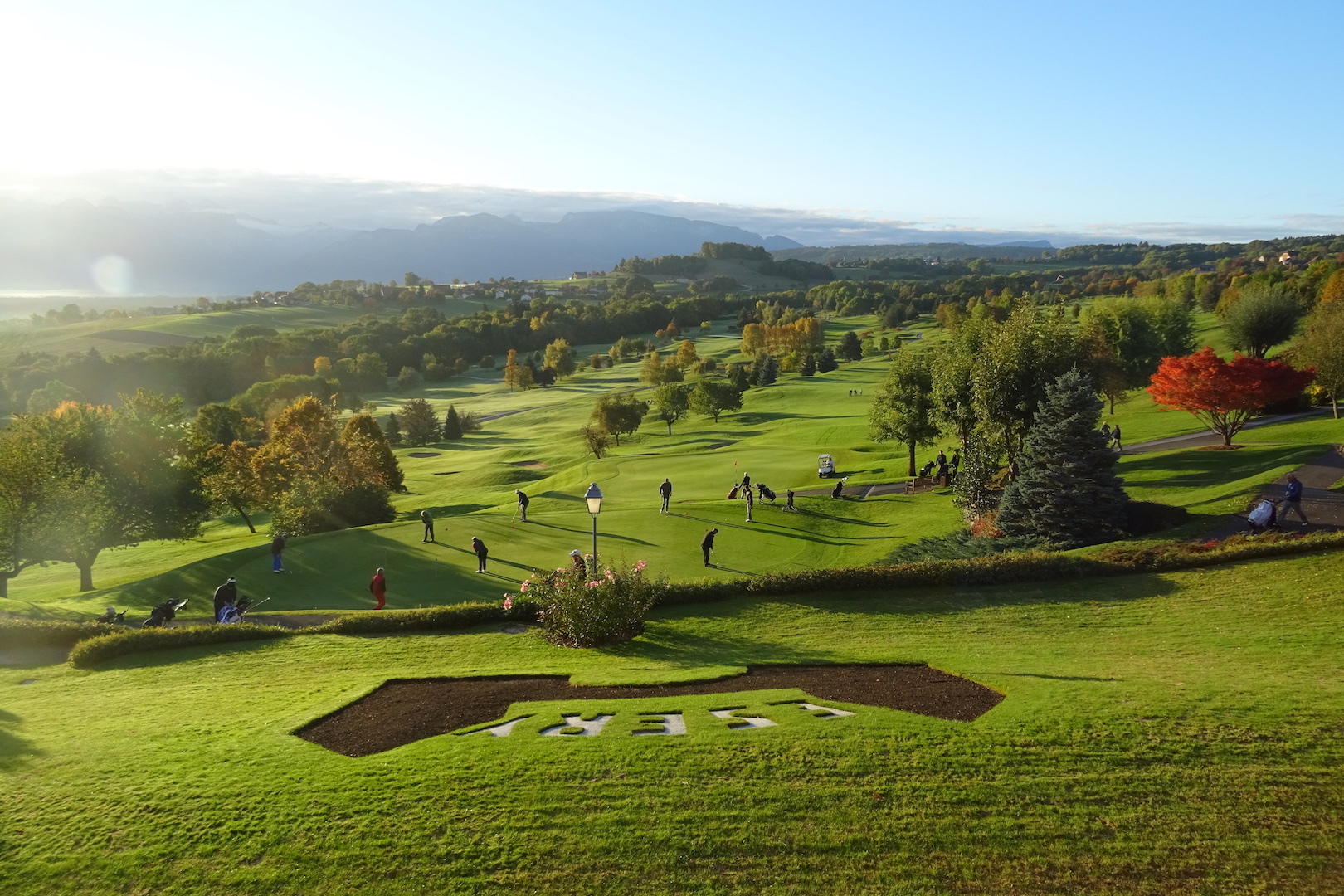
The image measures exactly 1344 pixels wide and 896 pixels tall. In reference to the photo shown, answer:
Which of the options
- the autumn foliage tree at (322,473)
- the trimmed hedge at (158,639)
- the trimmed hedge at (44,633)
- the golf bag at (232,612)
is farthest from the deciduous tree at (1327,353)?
the trimmed hedge at (44,633)

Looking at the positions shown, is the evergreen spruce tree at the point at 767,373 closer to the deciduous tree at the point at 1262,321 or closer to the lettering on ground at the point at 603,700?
the deciduous tree at the point at 1262,321

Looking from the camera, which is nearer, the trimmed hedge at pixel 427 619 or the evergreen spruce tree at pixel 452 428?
the trimmed hedge at pixel 427 619

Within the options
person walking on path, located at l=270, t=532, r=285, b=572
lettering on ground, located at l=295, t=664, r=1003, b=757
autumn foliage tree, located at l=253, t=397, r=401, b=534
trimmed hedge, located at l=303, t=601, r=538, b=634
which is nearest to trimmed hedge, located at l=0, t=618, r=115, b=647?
trimmed hedge, located at l=303, t=601, r=538, b=634

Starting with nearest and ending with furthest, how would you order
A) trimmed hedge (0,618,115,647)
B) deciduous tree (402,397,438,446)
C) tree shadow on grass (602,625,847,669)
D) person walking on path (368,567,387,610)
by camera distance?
tree shadow on grass (602,625,847,669), trimmed hedge (0,618,115,647), person walking on path (368,567,387,610), deciduous tree (402,397,438,446)

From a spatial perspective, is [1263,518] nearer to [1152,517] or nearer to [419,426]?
[1152,517]

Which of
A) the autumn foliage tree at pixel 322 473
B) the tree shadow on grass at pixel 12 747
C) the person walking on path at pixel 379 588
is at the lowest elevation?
the autumn foliage tree at pixel 322 473

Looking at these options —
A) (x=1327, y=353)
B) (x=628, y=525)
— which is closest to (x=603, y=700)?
(x=628, y=525)

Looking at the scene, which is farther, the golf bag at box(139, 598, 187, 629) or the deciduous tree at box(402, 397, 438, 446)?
the deciduous tree at box(402, 397, 438, 446)

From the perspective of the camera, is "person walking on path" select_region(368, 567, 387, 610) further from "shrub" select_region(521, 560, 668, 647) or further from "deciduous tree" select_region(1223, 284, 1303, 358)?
"deciduous tree" select_region(1223, 284, 1303, 358)
